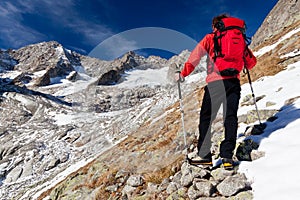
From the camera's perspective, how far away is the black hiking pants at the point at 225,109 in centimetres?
467

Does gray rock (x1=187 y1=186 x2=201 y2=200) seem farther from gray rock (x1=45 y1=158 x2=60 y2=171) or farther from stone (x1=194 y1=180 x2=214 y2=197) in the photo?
gray rock (x1=45 y1=158 x2=60 y2=171)

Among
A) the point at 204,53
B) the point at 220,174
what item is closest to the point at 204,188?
the point at 220,174

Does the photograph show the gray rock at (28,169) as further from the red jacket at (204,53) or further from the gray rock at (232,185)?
the red jacket at (204,53)

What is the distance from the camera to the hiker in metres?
4.51

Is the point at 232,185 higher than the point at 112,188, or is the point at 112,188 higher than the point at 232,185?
the point at 232,185

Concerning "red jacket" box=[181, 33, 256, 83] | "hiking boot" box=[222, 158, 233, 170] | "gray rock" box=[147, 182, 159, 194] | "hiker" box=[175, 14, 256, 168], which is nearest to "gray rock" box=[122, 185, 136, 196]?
"gray rock" box=[147, 182, 159, 194]

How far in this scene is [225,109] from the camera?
487 cm

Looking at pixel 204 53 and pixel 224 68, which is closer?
pixel 224 68

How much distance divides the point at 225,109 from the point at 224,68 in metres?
0.89

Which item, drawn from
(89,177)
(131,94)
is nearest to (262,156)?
(89,177)

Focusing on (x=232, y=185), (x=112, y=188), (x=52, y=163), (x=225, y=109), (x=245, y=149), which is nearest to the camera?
(x=232, y=185)

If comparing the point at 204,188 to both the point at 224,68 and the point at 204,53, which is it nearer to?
the point at 224,68

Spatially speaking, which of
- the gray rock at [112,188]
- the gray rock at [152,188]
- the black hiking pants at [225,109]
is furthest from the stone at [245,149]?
the gray rock at [112,188]

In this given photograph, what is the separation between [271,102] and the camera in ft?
26.6
